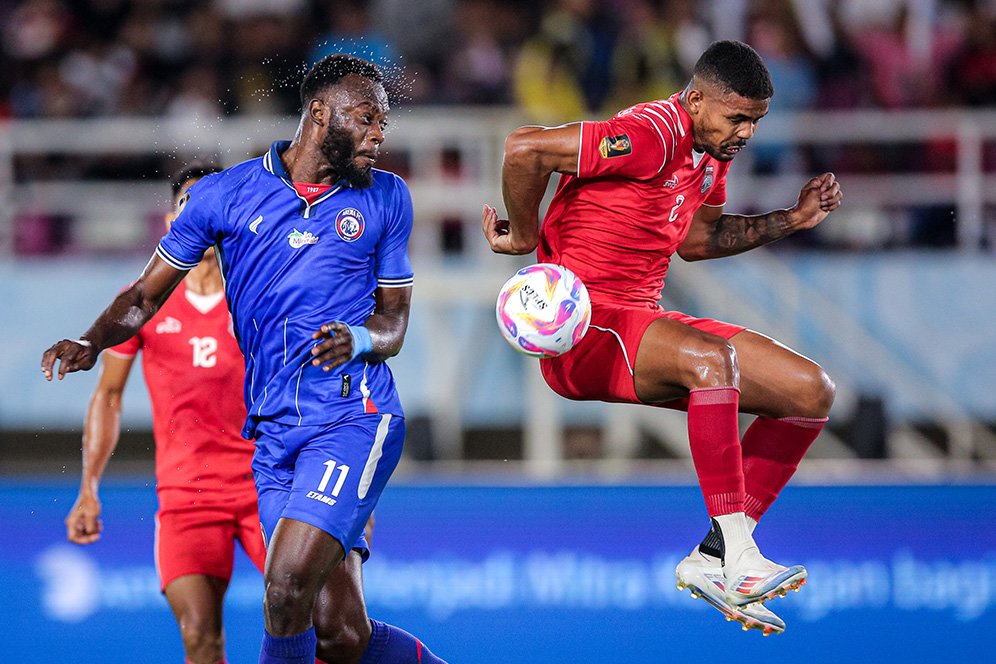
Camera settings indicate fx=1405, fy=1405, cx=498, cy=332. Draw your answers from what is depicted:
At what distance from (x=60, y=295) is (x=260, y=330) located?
784 centimetres

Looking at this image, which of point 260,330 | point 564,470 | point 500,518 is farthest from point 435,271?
point 260,330

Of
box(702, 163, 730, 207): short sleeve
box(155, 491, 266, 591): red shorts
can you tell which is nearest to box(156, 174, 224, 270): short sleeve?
box(155, 491, 266, 591): red shorts

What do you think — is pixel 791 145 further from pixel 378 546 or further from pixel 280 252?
pixel 280 252

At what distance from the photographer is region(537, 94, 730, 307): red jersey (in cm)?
484

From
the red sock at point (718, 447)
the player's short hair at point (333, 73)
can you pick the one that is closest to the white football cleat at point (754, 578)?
the red sock at point (718, 447)

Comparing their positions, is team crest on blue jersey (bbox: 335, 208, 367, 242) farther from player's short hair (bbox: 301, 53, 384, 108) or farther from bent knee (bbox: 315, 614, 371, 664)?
bent knee (bbox: 315, 614, 371, 664)

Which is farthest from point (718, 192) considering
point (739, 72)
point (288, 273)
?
point (288, 273)

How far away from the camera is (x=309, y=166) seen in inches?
189

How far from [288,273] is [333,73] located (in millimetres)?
708

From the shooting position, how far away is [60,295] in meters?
12.0

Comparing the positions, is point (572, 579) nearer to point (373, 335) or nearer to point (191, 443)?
point (191, 443)

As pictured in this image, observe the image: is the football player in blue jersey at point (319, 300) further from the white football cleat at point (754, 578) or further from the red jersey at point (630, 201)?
the white football cleat at point (754, 578)

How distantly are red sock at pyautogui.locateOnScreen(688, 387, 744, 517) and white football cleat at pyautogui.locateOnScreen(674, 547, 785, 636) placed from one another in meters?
0.17

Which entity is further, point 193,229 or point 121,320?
point 193,229
